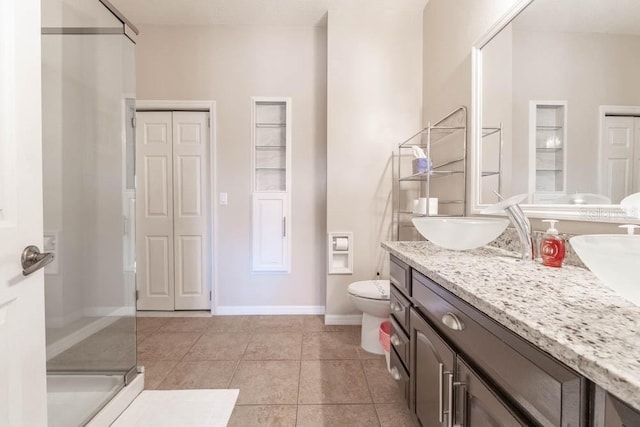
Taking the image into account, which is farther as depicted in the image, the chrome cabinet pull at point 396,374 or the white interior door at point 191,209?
the white interior door at point 191,209

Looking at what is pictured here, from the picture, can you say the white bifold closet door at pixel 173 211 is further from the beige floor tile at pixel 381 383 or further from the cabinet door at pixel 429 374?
the cabinet door at pixel 429 374

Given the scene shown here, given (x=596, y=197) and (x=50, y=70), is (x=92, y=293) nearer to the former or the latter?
(x=50, y=70)

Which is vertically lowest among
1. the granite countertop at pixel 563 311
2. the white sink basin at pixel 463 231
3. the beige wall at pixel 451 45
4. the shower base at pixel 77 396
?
the shower base at pixel 77 396

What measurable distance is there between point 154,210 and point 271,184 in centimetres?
115

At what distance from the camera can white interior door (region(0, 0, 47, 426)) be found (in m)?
0.74

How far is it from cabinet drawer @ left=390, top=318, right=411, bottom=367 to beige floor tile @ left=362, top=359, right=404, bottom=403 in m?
0.26

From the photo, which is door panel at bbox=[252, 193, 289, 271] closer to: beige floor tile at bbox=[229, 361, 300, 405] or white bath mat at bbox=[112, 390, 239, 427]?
beige floor tile at bbox=[229, 361, 300, 405]

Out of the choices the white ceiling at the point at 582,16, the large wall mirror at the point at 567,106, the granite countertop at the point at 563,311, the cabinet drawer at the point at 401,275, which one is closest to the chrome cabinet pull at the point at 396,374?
the cabinet drawer at the point at 401,275

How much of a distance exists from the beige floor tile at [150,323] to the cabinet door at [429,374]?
7.26ft

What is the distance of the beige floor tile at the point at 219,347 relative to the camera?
187 cm

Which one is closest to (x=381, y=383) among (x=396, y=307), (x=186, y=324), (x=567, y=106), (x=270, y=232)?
(x=396, y=307)

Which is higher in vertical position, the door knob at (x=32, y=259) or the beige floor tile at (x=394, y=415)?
the door knob at (x=32, y=259)

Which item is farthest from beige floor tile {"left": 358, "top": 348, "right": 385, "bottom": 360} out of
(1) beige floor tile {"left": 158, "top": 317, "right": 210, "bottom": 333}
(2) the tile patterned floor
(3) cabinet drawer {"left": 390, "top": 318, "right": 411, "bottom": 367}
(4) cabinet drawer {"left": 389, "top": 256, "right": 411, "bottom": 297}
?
(1) beige floor tile {"left": 158, "top": 317, "right": 210, "bottom": 333}

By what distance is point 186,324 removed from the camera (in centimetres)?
238
